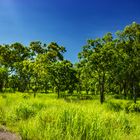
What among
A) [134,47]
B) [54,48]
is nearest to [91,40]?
[134,47]

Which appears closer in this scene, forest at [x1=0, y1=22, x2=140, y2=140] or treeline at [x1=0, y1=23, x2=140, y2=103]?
forest at [x1=0, y1=22, x2=140, y2=140]

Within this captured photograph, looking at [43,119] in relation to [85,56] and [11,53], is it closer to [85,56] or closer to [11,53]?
[85,56]

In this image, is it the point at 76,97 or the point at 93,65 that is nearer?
the point at 93,65

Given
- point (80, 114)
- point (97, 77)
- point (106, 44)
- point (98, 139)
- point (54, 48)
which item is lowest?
Answer: point (98, 139)

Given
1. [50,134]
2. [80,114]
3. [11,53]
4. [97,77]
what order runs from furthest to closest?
[11,53] < [97,77] < [80,114] < [50,134]

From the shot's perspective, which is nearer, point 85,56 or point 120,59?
point 85,56

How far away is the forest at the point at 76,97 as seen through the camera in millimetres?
11312

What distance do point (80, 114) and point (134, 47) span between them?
1257 inches

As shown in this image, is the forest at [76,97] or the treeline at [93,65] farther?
the treeline at [93,65]

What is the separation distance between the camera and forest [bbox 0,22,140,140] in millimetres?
11312

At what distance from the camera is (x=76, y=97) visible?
5191cm

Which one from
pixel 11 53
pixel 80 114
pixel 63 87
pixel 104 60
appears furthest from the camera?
pixel 11 53

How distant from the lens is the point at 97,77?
4053cm

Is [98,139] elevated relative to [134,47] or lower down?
lower down
